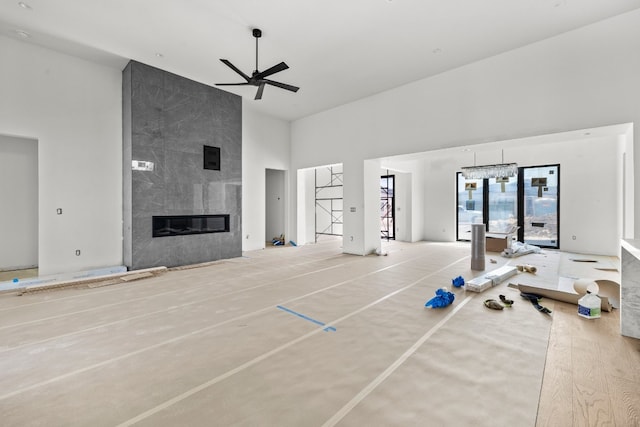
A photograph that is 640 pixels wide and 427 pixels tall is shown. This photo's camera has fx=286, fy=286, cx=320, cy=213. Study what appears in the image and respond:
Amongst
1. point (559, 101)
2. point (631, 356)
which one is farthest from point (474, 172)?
point (631, 356)

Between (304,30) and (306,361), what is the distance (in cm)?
432

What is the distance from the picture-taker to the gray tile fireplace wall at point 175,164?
Result: 5.17 metres

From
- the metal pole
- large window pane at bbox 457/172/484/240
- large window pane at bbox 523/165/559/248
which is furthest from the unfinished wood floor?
large window pane at bbox 457/172/484/240

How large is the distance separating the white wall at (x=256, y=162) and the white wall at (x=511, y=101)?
2137mm

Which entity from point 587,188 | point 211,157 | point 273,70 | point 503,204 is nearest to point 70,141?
point 211,157

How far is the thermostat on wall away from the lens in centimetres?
513

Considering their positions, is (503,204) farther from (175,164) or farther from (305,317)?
(175,164)

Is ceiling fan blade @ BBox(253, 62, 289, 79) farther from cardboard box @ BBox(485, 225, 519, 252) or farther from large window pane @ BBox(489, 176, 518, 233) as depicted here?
large window pane @ BBox(489, 176, 518, 233)

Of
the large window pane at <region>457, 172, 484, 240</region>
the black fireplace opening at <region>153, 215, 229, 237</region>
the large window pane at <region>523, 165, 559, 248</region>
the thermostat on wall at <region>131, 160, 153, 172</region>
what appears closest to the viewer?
the thermostat on wall at <region>131, 160, 153, 172</region>

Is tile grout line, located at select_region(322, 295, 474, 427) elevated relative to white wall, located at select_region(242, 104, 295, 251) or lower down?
lower down

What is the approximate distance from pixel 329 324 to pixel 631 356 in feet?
7.72

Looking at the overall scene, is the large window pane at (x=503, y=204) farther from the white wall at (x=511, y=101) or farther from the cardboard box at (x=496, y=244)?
the white wall at (x=511, y=101)

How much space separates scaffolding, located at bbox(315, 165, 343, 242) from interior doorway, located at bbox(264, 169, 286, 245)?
1686 millimetres

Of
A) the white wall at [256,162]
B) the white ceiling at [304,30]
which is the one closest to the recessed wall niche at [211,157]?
the white wall at [256,162]
